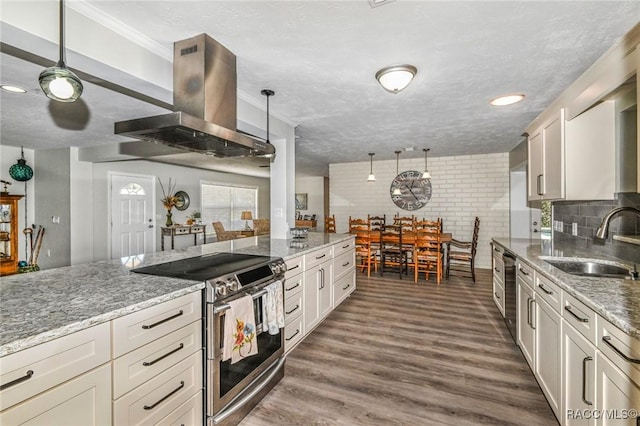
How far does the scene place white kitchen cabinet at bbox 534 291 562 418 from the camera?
1.63 metres

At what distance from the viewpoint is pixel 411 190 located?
6602 millimetres

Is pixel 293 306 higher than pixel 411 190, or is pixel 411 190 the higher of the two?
pixel 411 190

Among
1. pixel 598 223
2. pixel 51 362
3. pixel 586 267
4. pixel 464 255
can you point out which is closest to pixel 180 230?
pixel 464 255

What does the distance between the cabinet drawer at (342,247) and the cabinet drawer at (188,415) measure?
2118 millimetres

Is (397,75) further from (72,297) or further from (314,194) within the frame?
(314,194)

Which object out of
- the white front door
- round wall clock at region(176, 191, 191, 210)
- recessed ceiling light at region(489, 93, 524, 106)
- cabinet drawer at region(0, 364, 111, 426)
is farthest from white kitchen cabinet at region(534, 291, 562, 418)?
round wall clock at region(176, 191, 191, 210)

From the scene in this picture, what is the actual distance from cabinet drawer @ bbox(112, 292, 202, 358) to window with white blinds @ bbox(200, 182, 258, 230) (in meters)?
7.01

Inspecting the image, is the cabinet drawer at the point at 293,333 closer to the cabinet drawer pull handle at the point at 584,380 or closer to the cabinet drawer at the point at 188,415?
the cabinet drawer at the point at 188,415

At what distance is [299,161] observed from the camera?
689 cm

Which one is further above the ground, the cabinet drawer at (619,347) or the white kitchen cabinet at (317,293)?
the cabinet drawer at (619,347)

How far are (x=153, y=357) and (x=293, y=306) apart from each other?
1.31m

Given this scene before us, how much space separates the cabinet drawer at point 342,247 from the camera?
3.48 metres

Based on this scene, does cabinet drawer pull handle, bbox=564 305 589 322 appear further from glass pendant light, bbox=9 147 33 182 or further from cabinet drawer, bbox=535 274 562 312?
glass pendant light, bbox=9 147 33 182

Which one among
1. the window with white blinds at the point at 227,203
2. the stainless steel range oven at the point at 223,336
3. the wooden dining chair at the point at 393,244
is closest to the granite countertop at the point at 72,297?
the stainless steel range oven at the point at 223,336
